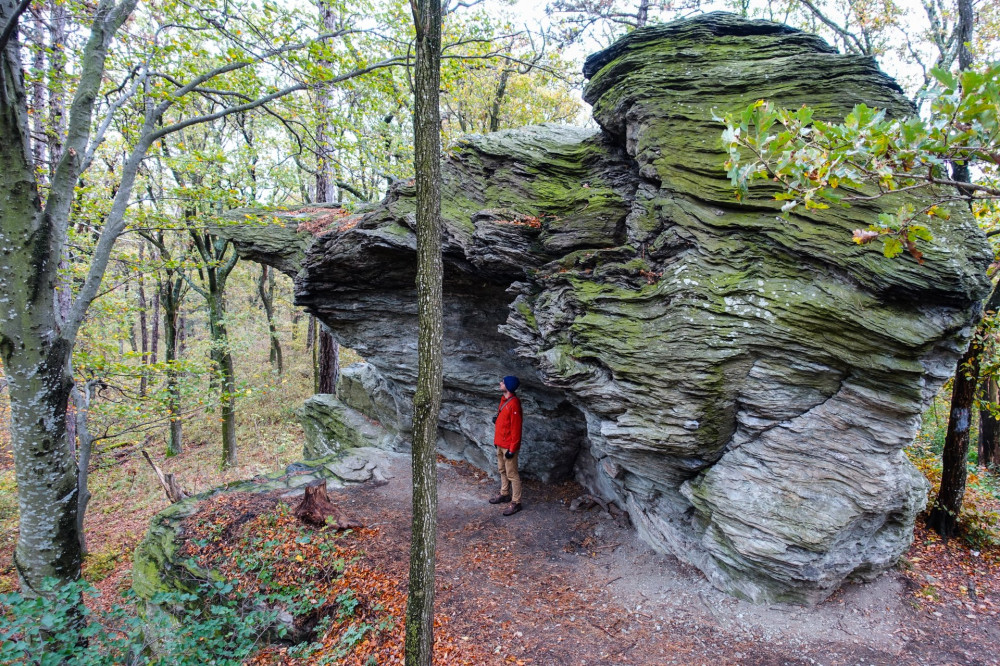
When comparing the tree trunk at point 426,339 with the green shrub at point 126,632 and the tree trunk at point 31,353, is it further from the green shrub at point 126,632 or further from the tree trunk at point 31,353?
the tree trunk at point 31,353

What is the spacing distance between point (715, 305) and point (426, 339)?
3.66m

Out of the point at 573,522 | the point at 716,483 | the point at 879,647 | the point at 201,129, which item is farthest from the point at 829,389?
the point at 201,129

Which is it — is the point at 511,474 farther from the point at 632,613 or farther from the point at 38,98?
the point at 38,98

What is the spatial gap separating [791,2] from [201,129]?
61.9 feet

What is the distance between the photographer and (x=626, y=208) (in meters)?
7.47

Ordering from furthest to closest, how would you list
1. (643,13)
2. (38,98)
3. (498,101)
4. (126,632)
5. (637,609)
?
1. (498,101)
2. (643,13)
3. (38,98)
4. (637,609)
5. (126,632)

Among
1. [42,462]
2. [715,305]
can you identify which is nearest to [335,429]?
[42,462]

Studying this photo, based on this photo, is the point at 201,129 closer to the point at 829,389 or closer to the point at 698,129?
the point at 698,129

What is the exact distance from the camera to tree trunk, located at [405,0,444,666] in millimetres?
4453

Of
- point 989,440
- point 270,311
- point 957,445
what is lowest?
point 989,440

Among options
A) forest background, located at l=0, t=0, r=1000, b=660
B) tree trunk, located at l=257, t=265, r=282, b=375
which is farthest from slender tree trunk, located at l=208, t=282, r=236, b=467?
tree trunk, located at l=257, t=265, r=282, b=375

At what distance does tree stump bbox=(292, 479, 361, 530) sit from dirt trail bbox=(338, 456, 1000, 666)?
678 mm

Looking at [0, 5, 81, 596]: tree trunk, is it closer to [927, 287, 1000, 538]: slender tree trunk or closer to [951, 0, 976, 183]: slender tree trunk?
[951, 0, 976, 183]: slender tree trunk

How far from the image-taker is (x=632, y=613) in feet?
19.3
